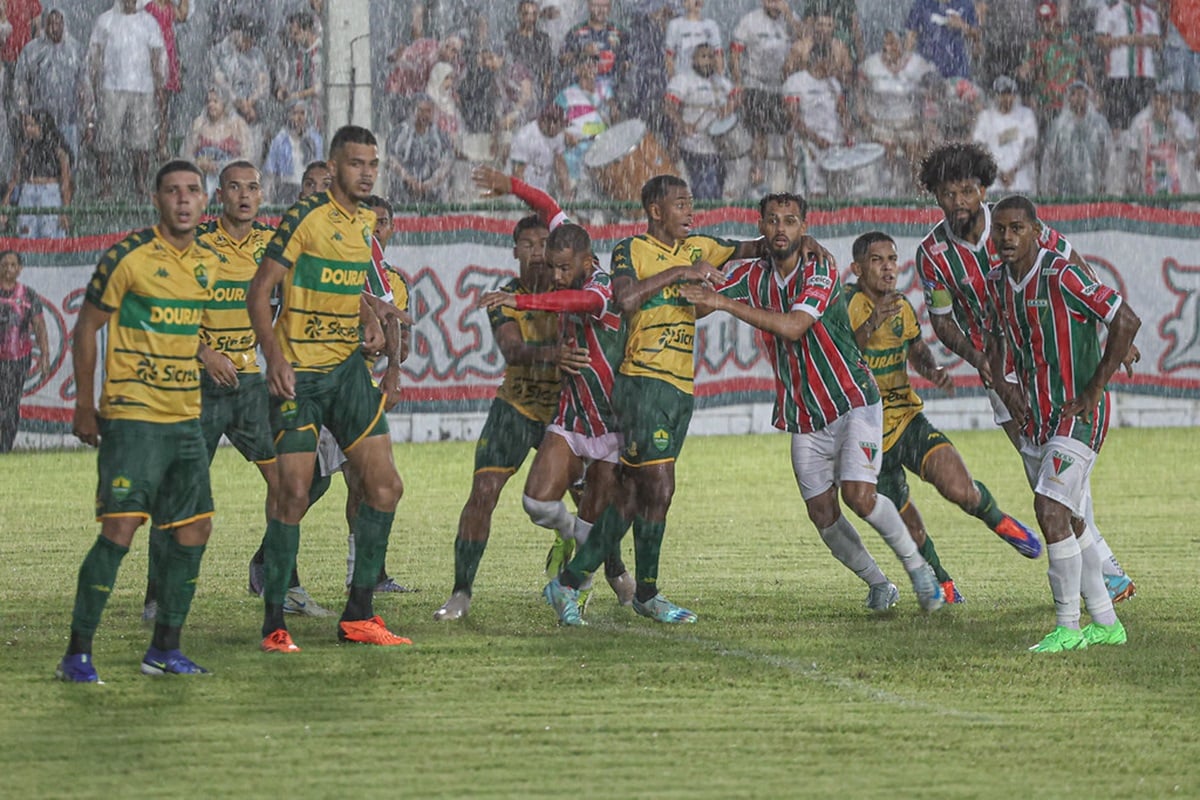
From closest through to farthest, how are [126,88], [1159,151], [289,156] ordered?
[126,88] < [289,156] < [1159,151]

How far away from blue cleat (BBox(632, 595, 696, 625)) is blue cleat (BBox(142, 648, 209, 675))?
82.9 inches

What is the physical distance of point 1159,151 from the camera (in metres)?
18.2

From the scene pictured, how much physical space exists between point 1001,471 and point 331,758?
370 inches

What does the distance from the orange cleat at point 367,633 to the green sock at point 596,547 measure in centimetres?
85

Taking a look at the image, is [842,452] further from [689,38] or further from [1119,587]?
[689,38]

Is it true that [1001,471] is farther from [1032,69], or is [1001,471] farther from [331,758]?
[331,758]

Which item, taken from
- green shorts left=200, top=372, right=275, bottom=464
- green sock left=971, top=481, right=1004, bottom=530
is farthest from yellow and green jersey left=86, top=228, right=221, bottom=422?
green sock left=971, top=481, right=1004, bottom=530

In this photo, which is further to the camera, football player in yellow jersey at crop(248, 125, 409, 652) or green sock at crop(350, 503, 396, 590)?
green sock at crop(350, 503, 396, 590)

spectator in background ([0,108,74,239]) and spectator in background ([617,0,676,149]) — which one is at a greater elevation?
spectator in background ([617,0,676,149])

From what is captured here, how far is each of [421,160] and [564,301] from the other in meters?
9.52

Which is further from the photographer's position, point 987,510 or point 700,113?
point 700,113

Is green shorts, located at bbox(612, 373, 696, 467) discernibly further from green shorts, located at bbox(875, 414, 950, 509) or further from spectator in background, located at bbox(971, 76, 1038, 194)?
spectator in background, located at bbox(971, 76, 1038, 194)

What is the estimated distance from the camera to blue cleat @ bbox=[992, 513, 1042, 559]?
9031mm

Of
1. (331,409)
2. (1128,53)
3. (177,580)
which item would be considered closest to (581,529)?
(331,409)
